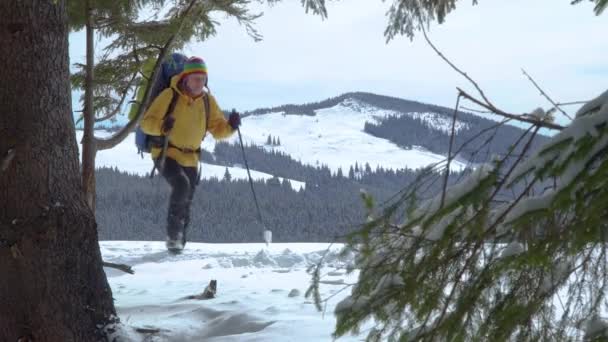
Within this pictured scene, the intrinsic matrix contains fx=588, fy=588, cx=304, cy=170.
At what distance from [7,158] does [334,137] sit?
48815mm

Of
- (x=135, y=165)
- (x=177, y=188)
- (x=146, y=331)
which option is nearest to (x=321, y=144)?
(x=135, y=165)

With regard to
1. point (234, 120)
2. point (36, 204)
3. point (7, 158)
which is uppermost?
point (234, 120)

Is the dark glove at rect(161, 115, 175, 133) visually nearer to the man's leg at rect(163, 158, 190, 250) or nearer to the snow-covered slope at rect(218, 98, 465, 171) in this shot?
the man's leg at rect(163, 158, 190, 250)

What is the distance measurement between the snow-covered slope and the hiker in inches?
965

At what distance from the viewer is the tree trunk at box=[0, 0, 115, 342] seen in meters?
2.78

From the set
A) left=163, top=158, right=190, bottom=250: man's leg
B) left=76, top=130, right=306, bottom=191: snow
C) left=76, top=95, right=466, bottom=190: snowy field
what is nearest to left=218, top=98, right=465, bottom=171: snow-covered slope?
left=76, top=95, right=466, bottom=190: snowy field

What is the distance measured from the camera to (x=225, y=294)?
478 centimetres

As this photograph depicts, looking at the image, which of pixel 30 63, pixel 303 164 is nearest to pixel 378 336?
pixel 30 63

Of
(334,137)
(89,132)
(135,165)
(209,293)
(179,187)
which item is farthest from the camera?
(334,137)

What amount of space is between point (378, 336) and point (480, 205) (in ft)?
1.81

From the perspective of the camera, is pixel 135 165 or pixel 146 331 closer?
pixel 146 331

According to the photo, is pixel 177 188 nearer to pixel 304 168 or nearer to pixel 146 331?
pixel 146 331

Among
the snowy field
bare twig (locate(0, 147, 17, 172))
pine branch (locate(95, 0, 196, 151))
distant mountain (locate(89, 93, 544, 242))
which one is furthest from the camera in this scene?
the snowy field

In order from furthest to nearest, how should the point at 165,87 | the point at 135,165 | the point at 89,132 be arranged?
the point at 135,165, the point at 165,87, the point at 89,132
